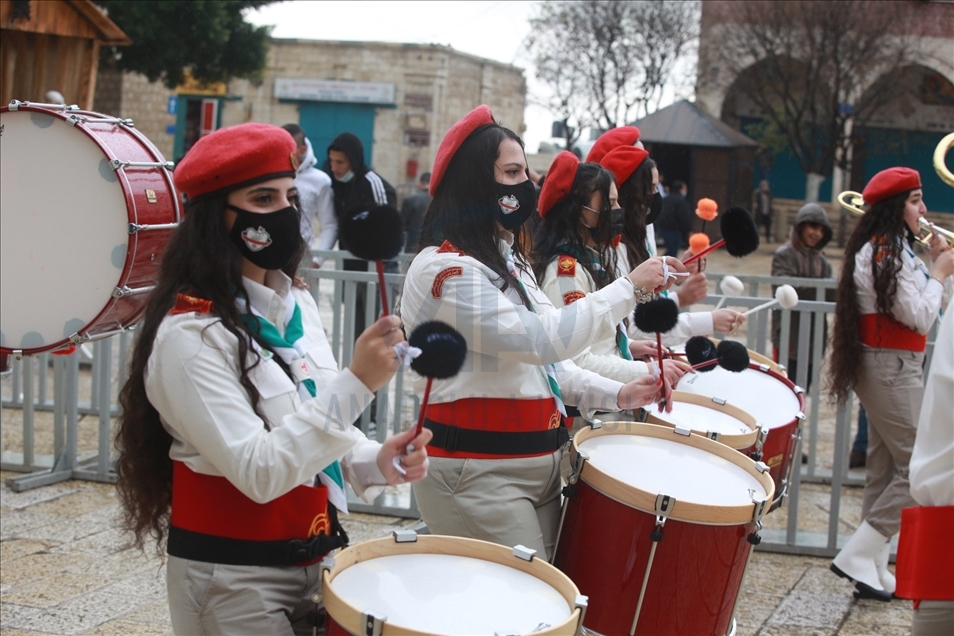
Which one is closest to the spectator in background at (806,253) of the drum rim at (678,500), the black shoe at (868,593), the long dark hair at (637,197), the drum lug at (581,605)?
the black shoe at (868,593)

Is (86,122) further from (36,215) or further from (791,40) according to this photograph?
(791,40)

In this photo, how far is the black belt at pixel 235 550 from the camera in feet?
7.20

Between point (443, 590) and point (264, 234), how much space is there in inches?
34.8

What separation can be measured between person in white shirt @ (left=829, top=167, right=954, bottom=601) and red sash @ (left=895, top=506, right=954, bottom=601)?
2.45m

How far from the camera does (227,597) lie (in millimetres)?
2189

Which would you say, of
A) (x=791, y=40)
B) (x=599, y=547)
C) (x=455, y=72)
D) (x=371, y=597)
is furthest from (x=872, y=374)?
(x=455, y=72)

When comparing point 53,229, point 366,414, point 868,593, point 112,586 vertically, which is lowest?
point 112,586

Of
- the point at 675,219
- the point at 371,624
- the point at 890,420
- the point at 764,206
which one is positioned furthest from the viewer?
the point at 764,206

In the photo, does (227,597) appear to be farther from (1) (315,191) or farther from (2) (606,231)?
(1) (315,191)

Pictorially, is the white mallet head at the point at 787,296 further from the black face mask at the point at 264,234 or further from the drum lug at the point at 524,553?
the black face mask at the point at 264,234

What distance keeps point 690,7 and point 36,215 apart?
2770cm

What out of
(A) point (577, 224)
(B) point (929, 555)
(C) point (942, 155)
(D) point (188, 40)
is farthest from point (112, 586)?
(D) point (188, 40)

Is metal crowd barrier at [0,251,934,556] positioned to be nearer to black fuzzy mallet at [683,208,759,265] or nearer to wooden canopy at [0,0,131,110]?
black fuzzy mallet at [683,208,759,265]

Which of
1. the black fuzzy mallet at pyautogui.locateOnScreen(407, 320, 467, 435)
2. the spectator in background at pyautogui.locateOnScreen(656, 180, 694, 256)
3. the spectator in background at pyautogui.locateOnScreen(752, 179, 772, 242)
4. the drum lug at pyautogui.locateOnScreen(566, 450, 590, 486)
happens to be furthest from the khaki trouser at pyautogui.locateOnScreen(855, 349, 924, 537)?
the spectator in background at pyautogui.locateOnScreen(752, 179, 772, 242)
